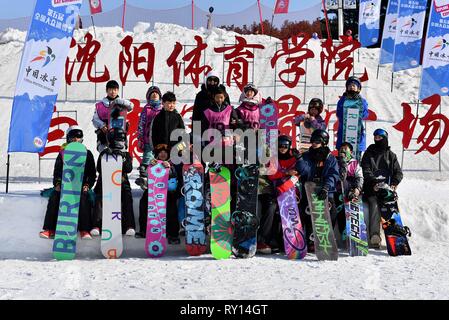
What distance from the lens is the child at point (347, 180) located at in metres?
6.26

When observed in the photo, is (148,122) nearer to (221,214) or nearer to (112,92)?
(112,92)

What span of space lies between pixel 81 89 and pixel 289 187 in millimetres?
13127

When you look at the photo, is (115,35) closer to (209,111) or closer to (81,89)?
(81,89)

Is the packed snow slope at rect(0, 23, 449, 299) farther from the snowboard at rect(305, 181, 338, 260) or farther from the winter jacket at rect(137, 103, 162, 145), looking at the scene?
the winter jacket at rect(137, 103, 162, 145)

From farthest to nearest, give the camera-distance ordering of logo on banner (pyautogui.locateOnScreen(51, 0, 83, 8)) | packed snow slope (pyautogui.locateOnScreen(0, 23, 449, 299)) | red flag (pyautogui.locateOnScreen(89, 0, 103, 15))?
red flag (pyautogui.locateOnScreen(89, 0, 103, 15))
logo on banner (pyautogui.locateOnScreen(51, 0, 83, 8))
packed snow slope (pyautogui.locateOnScreen(0, 23, 449, 299))

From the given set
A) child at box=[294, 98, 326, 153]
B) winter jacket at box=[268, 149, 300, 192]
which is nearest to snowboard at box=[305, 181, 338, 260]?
winter jacket at box=[268, 149, 300, 192]

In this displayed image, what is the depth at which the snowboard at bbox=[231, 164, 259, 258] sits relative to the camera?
19.1 feet

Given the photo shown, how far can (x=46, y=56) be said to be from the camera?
7.15 m

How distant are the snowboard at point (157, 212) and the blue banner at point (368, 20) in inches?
627

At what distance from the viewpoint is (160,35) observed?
23.3 meters

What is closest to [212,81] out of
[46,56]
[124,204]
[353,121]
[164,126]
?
[164,126]

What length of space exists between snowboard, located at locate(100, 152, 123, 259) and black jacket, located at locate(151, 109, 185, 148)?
594 millimetres

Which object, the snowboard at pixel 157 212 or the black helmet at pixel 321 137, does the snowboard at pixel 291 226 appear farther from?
the snowboard at pixel 157 212
